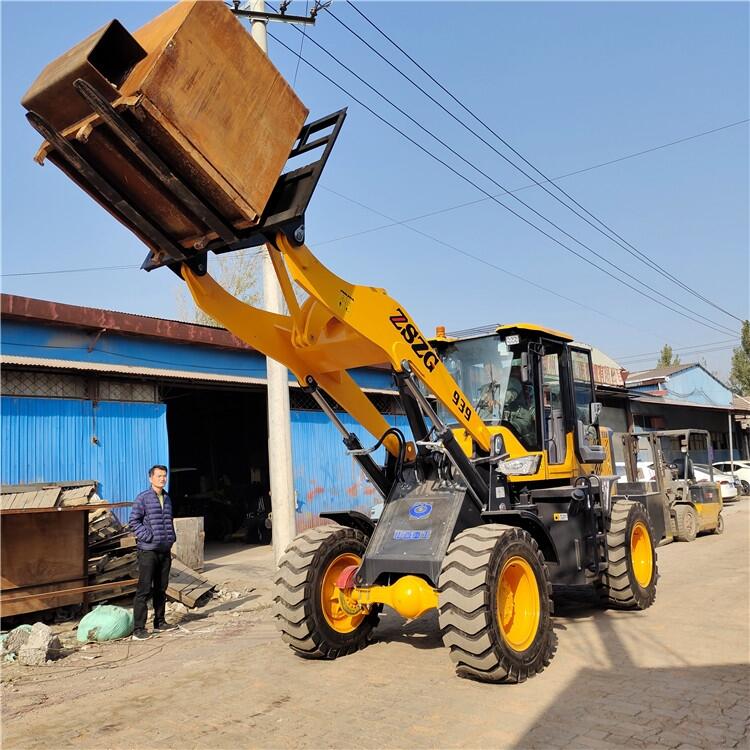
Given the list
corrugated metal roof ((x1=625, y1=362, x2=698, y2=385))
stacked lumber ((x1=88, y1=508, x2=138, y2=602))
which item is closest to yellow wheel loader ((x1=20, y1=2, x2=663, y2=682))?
stacked lumber ((x1=88, y1=508, x2=138, y2=602))

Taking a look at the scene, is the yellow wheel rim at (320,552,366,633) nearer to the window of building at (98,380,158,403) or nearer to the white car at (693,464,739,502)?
the window of building at (98,380,158,403)

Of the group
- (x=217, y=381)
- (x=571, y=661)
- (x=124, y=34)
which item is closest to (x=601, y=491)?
(x=571, y=661)

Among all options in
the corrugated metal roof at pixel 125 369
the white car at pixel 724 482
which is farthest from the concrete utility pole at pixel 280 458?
the white car at pixel 724 482

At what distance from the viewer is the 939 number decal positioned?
5957 mm

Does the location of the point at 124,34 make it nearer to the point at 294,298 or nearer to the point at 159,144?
the point at 159,144

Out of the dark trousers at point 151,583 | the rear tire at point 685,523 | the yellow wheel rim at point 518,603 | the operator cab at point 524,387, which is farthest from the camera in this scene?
the rear tire at point 685,523

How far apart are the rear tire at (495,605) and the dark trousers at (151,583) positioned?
3863 mm

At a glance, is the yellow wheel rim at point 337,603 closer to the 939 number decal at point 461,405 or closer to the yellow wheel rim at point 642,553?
the 939 number decal at point 461,405

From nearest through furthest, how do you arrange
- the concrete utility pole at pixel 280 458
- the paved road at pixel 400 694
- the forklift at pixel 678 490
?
1. the paved road at pixel 400 694
2. the concrete utility pole at pixel 280 458
3. the forklift at pixel 678 490

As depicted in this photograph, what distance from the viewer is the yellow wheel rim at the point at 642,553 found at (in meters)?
7.78

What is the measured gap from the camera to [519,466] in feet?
20.7

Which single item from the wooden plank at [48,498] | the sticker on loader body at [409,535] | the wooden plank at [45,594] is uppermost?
the wooden plank at [48,498]

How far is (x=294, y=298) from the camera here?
5465 millimetres

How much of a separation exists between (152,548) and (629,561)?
5241 mm
